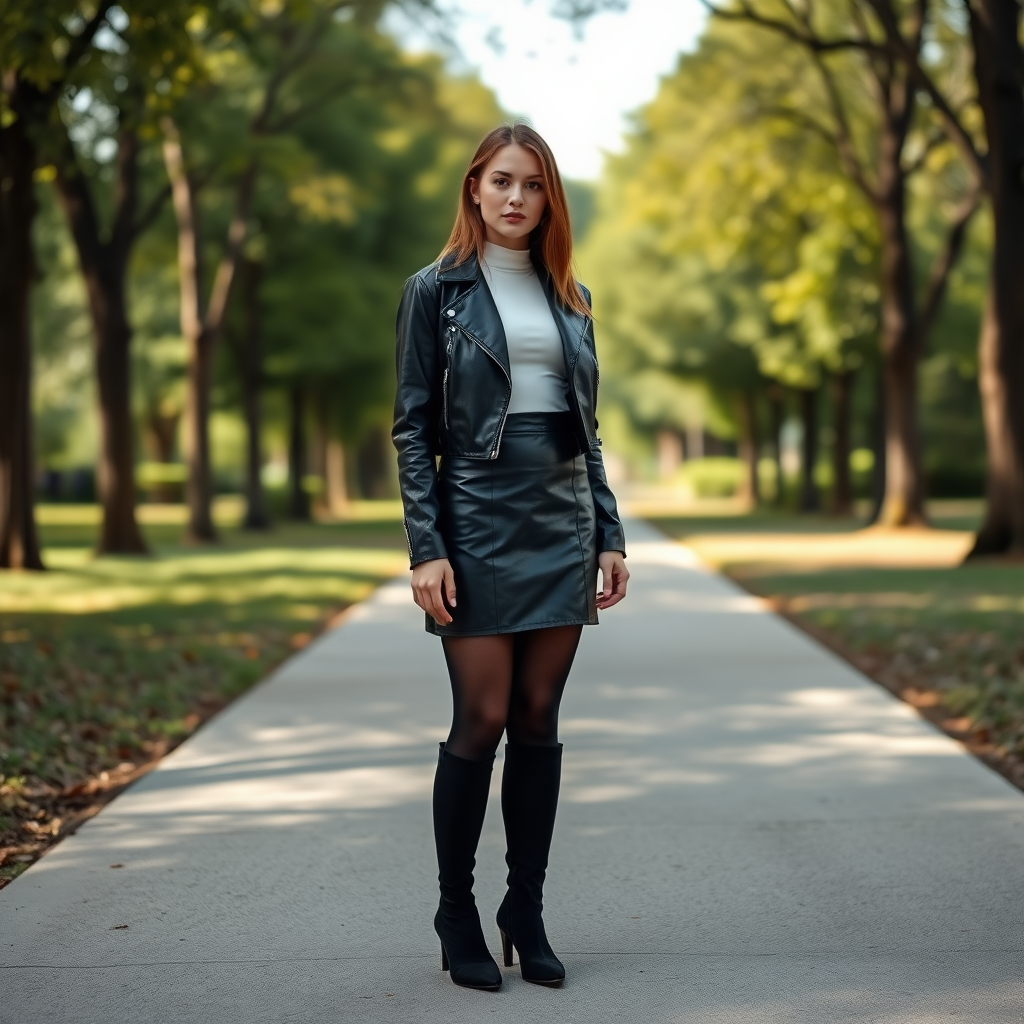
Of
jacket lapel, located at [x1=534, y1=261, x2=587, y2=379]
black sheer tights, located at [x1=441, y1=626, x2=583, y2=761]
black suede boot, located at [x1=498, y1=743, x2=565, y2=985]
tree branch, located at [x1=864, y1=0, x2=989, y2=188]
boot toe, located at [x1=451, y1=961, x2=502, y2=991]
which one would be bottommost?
boot toe, located at [x1=451, y1=961, x2=502, y2=991]

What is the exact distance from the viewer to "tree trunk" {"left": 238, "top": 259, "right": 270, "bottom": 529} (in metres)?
29.1

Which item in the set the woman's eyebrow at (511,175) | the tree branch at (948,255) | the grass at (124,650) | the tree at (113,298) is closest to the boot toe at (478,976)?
the grass at (124,650)

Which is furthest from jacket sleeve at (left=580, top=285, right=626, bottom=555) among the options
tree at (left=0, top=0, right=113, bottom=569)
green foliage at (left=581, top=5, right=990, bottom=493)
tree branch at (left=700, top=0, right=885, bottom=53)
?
green foliage at (left=581, top=5, right=990, bottom=493)

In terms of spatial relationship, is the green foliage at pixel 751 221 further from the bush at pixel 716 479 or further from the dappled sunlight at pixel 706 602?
the bush at pixel 716 479

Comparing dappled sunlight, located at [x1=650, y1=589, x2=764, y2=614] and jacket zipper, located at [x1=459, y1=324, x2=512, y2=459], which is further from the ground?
jacket zipper, located at [x1=459, y1=324, x2=512, y2=459]

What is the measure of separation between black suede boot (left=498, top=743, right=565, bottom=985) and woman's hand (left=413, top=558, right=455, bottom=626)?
0.45m

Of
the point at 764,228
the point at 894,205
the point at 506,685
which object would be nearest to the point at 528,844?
the point at 506,685

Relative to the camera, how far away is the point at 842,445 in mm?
32625

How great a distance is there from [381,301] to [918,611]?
19.2 m

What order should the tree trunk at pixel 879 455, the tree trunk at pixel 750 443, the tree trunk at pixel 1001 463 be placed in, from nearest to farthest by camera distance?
1. the tree trunk at pixel 1001 463
2. the tree trunk at pixel 879 455
3. the tree trunk at pixel 750 443

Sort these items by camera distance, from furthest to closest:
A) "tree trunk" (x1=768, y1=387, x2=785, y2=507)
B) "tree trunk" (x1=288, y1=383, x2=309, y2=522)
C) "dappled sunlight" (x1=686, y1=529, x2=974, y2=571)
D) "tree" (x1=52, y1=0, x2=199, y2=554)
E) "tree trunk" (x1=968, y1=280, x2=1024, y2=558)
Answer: "tree trunk" (x1=768, y1=387, x2=785, y2=507), "tree trunk" (x1=288, y1=383, x2=309, y2=522), "tree" (x1=52, y1=0, x2=199, y2=554), "dappled sunlight" (x1=686, y1=529, x2=974, y2=571), "tree trunk" (x1=968, y1=280, x2=1024, y2=558)

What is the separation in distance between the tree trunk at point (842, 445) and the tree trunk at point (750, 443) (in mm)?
5667

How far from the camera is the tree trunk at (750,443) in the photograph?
128 ft

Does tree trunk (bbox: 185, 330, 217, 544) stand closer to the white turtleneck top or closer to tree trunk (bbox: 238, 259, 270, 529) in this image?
tree trunk (bbox: 238, 259, 270, 529)
